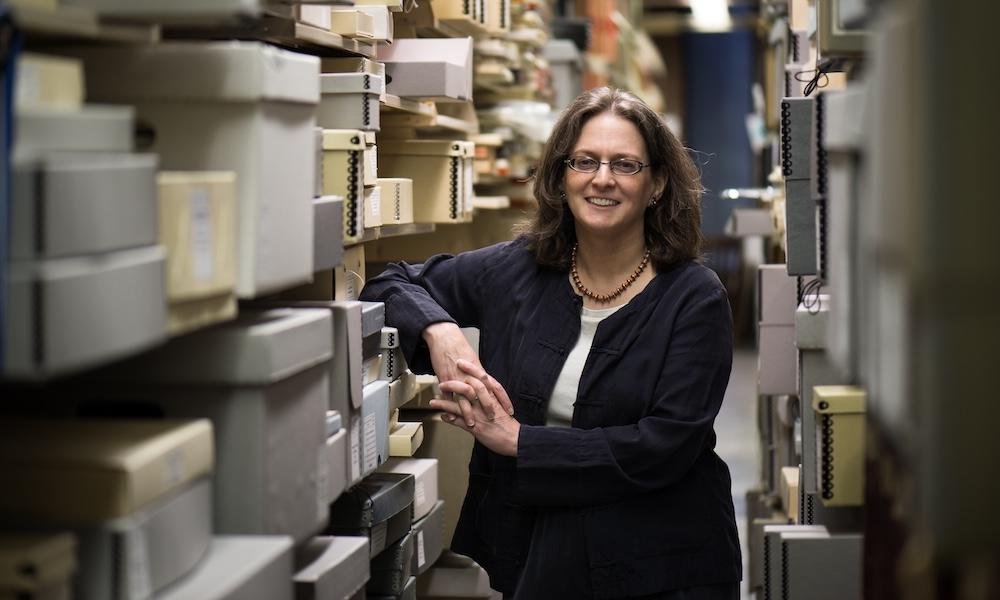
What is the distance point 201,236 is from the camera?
5.72 ft

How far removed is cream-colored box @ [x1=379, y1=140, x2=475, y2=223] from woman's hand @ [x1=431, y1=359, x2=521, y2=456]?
1.12m

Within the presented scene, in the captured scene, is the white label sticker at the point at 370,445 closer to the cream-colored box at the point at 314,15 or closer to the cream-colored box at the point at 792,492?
the cream-colored box at the point at 314,15

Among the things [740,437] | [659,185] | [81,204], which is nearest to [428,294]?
[659,185]

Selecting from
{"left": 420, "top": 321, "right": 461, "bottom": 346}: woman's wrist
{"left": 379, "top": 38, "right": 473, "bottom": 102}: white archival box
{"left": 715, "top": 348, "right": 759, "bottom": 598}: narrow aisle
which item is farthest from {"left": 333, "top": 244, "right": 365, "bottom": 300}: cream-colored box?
{"left": 715, "top": 348, "right": 759, "bottom": 598}: narrow aisle

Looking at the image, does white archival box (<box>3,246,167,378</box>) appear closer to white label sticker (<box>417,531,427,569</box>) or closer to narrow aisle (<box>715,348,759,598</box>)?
white label sticker (<box>417,531,427,569</box>)

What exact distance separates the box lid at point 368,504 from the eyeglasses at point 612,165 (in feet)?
2.72

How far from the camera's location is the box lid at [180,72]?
6.03ft

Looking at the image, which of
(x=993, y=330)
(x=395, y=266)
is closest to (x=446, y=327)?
(x=395, y=266)

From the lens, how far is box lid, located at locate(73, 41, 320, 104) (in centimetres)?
184

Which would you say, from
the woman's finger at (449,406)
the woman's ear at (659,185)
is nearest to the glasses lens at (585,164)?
the woman's ear at (659,185)

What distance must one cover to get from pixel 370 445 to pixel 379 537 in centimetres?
31

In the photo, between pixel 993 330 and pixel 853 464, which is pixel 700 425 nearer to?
pixel 853 464

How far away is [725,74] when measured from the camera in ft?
51.6

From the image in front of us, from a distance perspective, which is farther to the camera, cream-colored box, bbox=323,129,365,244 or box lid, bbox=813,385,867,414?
cream-colored box, bbox=323,129,365,244
